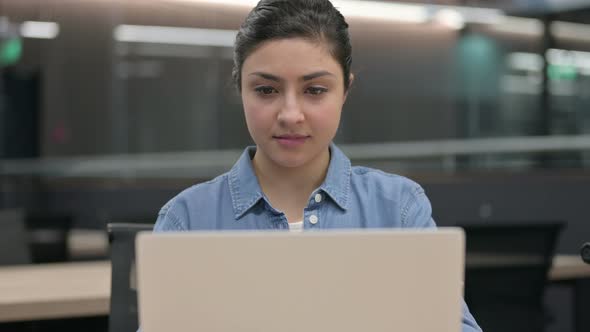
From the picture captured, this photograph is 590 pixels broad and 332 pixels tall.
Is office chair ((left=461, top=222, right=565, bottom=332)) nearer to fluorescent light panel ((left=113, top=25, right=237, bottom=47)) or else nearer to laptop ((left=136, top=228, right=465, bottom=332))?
laptop ((left=136, top=228, right=465, bottom=332))

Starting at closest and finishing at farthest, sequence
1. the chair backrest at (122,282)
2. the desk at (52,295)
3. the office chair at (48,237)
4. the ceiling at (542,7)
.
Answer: the chair backrest at (122,282), the desk at (52,295), the office chair at (48,237), the ceiling at (542,7)

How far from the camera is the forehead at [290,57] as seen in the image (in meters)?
1.27

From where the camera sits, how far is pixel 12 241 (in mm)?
2998

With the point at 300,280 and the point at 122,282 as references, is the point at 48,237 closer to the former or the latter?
the point at 122,282

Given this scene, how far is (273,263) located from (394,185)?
0.71m

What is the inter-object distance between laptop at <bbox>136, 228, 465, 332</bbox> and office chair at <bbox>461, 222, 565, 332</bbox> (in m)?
2.17

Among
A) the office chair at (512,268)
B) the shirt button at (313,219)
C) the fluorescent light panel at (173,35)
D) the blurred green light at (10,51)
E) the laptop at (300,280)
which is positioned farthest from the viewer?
the blurred green light at (10,51)

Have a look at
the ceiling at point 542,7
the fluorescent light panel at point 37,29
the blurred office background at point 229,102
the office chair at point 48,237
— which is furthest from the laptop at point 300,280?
the fluorescent light panel at point 37,29

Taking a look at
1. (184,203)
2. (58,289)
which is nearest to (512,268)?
(58,289)

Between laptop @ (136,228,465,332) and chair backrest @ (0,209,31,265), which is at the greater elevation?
laptop @ (136,228,465,332)

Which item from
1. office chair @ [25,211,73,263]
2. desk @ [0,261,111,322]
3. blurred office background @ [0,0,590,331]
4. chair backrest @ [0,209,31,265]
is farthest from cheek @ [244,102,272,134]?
blurred office background @ [0,0,590,331]

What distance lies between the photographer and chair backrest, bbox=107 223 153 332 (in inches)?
72.6

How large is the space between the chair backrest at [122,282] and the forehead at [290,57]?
0.70m

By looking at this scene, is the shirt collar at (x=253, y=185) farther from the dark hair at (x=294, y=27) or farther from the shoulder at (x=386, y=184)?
the dark hair at (x=294, y=27)
